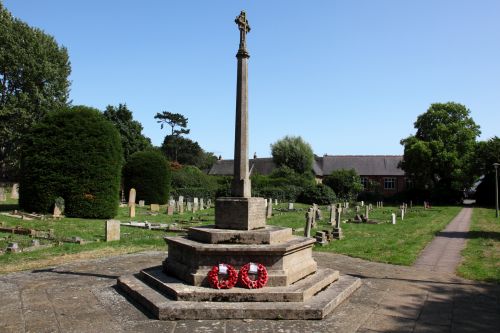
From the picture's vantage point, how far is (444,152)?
45.9 meters

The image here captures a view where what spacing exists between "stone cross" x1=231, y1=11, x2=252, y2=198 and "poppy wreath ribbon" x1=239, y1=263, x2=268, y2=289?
1.54m

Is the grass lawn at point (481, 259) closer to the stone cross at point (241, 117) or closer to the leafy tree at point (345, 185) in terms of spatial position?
the stone cross at point (241, 117)

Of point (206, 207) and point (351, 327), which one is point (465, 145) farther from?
point (351, 327)

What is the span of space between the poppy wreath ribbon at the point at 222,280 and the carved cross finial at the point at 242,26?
4085 millimetres

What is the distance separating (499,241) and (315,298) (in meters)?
12.0

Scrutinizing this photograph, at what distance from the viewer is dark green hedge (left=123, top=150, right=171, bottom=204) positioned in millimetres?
32094

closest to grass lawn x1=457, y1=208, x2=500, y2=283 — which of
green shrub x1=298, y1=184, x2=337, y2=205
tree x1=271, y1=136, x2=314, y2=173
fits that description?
green shrub x1=298, y1=184, x2=337, y2=205

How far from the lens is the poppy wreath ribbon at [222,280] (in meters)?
5.98

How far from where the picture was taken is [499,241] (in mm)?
14703

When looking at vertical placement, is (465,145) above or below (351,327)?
above

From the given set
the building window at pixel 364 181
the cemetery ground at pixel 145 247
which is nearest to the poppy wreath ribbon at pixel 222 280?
the cemetery ground at pixel 145 247

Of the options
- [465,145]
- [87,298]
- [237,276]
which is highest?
[465,145]

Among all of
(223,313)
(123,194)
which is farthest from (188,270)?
(123,194)

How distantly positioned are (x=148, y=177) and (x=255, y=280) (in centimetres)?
2739
